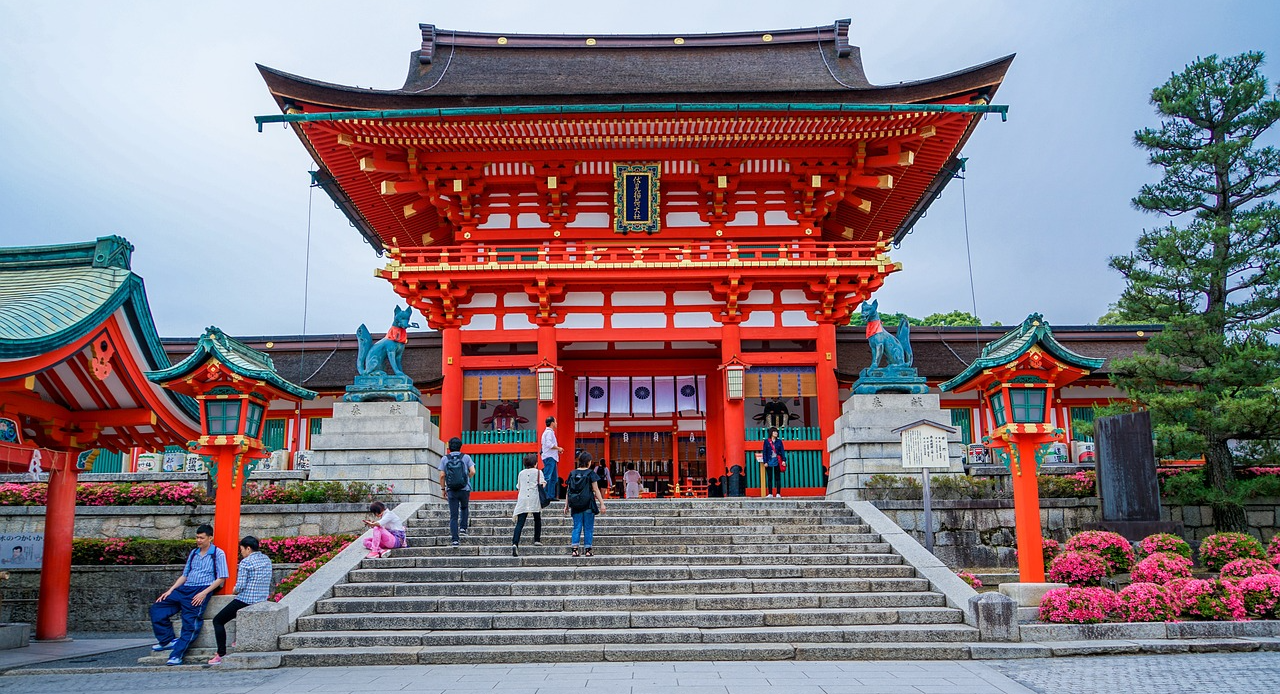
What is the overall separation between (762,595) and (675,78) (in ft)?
51.7

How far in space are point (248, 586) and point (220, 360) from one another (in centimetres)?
287

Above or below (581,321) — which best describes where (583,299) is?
above

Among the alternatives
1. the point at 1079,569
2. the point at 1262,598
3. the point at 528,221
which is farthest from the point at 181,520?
the point at 1262,598

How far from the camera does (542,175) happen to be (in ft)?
65.9

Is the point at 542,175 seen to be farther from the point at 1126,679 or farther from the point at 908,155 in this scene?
the point at 1126,679

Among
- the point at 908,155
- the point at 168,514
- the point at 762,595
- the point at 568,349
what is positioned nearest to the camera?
the point at 762,595

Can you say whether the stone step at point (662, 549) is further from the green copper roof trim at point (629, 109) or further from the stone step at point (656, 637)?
the green copper roof trim at point (629, 109)

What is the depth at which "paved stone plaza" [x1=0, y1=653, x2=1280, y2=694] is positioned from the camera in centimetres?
791

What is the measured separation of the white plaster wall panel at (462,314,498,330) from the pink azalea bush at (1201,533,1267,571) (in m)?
14.1

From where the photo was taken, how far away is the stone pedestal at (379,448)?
52.5 ft

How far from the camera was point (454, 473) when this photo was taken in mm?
13250

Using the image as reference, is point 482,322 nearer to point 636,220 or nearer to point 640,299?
point 640,299

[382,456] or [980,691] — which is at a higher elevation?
[382,456]

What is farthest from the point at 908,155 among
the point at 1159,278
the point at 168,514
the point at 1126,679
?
the point at 168,514
